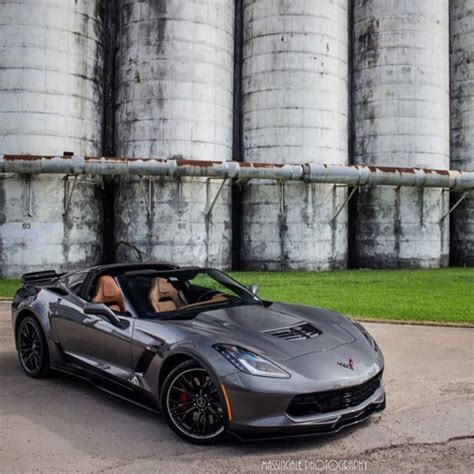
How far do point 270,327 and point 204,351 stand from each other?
69 centimetres

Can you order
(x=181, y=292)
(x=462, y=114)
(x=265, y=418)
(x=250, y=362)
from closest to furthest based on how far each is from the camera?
1. (x=265, y=418)
2. (x=250, y=362)
3. (x=181, y=292)
4. (x=462, y=114)

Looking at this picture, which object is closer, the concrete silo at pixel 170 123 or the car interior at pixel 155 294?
the car interior at pixel 155 294

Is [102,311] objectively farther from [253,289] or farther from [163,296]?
[253,289]

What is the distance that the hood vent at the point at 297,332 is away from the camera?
4227 millimetres

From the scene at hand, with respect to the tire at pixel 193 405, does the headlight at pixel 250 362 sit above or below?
above

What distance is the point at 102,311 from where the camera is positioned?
4.59 meters

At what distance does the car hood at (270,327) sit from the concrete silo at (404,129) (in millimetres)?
15133

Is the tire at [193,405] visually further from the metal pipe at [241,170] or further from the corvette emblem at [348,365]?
the metal pipe at [241,170]

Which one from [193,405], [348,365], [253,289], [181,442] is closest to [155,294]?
[253,289]

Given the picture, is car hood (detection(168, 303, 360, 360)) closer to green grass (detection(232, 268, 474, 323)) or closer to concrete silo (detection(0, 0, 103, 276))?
green grass (detection(232, 268, 474, 323))

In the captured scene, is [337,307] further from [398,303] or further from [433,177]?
[433,177]

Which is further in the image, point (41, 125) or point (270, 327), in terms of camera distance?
point (41, 125)

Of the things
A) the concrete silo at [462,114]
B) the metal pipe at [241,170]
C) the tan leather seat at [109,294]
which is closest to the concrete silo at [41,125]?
the metal pipe at [241,170]

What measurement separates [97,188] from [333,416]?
48.9 feet
